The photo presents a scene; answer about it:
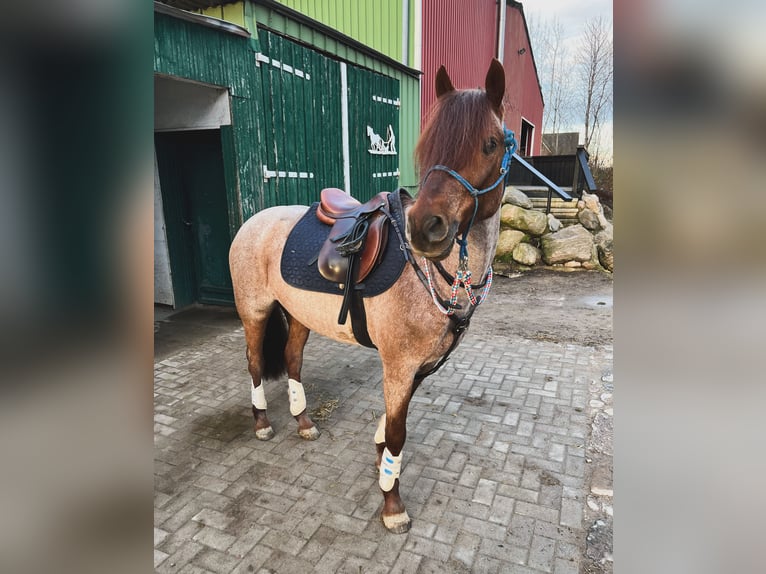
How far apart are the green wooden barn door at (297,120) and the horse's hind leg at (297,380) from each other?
2.74 metres

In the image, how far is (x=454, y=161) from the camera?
1.81m

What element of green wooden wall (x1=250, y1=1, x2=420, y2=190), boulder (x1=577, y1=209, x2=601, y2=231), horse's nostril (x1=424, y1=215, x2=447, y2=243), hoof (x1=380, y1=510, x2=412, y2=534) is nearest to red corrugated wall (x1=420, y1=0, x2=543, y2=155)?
green wooden wall (x1=250, y1=1, x2=420, y2=190)

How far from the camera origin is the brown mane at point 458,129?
5.96 feet

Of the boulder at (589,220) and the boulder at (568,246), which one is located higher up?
the boulder at (589,220)

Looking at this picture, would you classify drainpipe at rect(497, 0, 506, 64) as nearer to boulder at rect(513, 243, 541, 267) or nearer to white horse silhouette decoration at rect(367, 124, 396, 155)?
boulder at rect(513, 243, 541, 267)

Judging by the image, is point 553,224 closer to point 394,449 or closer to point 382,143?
point 382,143

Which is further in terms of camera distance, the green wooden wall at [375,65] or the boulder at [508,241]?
the boulder at [508,241]

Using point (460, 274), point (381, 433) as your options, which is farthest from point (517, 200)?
point (460, 274)

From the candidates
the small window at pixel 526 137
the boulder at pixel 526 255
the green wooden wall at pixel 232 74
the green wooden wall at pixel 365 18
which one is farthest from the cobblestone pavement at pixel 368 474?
the small window at pixel 526 137

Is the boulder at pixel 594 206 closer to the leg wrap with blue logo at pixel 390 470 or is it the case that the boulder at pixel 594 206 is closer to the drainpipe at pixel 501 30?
the drainpipe at pixel 501 30

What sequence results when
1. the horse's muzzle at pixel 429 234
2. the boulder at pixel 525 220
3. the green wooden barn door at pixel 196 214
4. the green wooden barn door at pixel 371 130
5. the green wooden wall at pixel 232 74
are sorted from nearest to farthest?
1. the horse's muzzle at pixel 429 234
2. the green wooden wall at pixel 232 74
3. the green wooden barn door at pixel 196 214
4. the green wooden barn door at pixel 371 130
5. the boulder at pixel 525 220
